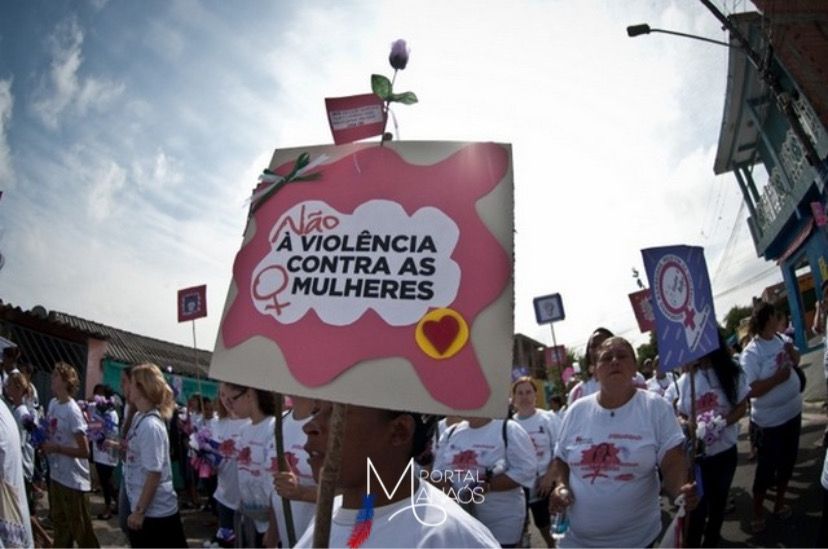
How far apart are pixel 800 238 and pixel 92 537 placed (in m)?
18.5

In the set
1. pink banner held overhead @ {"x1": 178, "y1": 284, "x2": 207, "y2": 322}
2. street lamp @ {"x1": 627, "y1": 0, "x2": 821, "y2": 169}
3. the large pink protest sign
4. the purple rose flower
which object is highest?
street lamp @ {"x1": 627, "y1": 0, "x2": 821, "y2": 169}

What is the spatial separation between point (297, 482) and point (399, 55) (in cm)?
228

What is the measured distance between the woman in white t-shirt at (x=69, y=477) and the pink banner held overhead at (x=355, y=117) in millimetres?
5529

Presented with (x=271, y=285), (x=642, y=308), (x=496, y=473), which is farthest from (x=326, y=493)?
(x=642, y=308)

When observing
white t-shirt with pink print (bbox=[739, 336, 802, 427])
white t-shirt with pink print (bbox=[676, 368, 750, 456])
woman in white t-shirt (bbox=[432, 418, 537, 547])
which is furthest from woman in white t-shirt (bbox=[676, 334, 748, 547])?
woman in white t-shirt (bbox=[432, 418, 537, 547])

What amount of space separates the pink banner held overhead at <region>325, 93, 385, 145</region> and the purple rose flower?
10 cm

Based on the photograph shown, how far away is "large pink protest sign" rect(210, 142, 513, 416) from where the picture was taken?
1304mm

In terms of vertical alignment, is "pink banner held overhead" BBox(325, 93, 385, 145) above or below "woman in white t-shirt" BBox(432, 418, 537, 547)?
above

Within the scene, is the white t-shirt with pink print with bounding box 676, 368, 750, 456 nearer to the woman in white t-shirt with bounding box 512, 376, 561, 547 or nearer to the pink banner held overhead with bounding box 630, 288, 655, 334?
the woman in white t-shirt with bounding box 512, 376, 561, 547

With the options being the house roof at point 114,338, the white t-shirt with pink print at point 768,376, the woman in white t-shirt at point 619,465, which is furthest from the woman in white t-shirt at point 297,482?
the house roof at point 114,338

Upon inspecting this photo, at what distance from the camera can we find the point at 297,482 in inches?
121

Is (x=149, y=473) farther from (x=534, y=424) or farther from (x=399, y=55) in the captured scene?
(x=399, y=55)

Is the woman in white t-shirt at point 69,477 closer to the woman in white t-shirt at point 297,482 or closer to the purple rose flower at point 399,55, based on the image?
the woman in white t-shirt at point 297,482

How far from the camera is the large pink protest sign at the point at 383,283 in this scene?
4.28 feet
